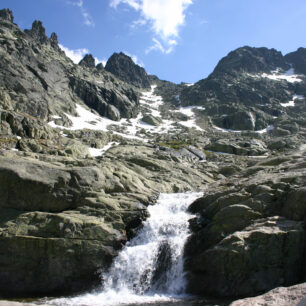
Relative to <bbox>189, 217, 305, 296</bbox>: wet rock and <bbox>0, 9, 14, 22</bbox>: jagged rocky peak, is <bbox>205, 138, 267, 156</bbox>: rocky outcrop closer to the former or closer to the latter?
<bbox>189, 217, 305, 296</bbox>: wet rock

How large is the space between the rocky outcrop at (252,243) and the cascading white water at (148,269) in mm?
1350

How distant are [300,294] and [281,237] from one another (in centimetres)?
1148

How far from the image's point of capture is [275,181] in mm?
27891

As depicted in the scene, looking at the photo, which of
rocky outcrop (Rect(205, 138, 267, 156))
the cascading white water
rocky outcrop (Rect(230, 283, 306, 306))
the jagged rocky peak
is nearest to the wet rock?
the cascading white water

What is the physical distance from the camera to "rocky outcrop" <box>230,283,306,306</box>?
10.6 metres

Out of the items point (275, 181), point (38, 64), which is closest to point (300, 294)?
point (275, 181)

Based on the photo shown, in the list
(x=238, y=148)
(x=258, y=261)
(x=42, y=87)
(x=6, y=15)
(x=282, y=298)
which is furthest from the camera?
(x=6, y=15)

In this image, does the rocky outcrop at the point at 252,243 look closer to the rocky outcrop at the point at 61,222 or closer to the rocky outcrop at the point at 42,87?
the rocky outcrop at the point at 61,222

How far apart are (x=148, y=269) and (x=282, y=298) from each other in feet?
Answer: 50.6

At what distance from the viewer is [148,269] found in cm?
2455

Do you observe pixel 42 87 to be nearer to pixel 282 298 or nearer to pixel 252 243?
pixel 252 243

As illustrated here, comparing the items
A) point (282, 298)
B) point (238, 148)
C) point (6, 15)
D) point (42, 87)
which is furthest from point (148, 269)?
point (6, 15)

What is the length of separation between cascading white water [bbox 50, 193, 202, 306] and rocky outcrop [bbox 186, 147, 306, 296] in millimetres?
1350

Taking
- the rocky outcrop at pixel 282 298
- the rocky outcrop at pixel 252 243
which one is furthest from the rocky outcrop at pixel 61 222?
the rocky outcrop at pixel 282 298
